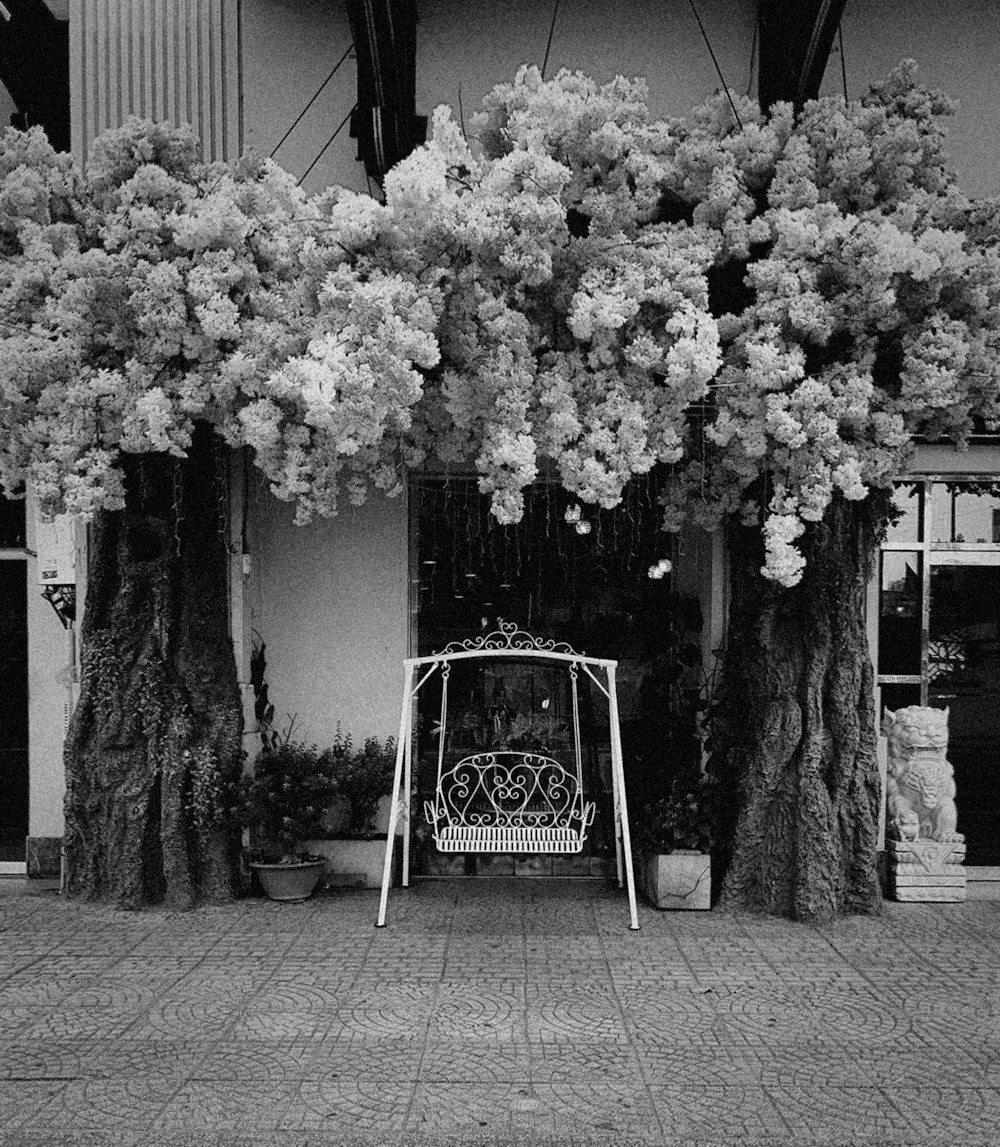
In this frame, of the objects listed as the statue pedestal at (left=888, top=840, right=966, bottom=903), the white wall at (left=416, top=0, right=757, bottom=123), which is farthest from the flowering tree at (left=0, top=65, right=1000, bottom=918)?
the white wall at (left=416, top=0, right=757, bottom=123)

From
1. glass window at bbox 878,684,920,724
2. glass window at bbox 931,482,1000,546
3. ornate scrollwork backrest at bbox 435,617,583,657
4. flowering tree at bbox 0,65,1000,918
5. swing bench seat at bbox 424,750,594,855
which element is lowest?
swing bench seat at bbox 424,750,594,855

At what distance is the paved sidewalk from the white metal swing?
52 cm

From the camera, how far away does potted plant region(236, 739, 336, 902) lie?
7.45m

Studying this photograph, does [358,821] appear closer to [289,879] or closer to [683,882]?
[289,879]

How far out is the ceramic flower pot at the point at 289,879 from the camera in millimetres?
7539

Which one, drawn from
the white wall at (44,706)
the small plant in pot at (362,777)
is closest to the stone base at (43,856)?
the white wall at (44,706)

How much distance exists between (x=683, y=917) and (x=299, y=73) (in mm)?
6342

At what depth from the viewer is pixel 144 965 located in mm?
6285

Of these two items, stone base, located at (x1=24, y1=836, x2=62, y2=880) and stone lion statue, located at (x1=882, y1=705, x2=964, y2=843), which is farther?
stone base, located at (x1=24, y1=836, x2=62, y2=880)

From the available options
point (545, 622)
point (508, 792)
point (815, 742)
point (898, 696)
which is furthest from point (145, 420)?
point (898, 696)

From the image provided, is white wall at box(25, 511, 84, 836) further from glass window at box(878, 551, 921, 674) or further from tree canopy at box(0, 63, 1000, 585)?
glass window at box(878, 551, 921, 674)

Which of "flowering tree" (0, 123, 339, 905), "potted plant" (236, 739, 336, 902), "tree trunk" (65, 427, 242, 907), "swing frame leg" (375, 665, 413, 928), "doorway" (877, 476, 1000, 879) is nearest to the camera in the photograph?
"flowering tree" (0, 123, 339, 905)

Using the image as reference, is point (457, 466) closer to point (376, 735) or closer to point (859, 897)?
point (376, 735)

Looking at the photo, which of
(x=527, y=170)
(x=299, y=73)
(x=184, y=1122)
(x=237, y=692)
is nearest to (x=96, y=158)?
(x=299, y=73)
